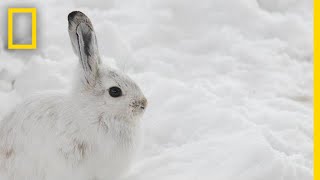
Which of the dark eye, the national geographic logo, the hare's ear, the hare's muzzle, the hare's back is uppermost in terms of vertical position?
the hare's muzzle

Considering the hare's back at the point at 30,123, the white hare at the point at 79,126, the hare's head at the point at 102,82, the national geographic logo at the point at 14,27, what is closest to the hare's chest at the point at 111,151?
the white hare at the point at 79,126

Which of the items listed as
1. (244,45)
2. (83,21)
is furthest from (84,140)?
(244,45)

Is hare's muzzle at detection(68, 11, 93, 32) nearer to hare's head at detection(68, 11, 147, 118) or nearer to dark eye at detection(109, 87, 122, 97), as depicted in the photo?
hare's head at detection(68, 11, 147, 118)

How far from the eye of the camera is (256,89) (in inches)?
178

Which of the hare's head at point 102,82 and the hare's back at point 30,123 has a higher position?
the hare's head at point 102,82

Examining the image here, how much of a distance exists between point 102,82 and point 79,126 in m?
0.26

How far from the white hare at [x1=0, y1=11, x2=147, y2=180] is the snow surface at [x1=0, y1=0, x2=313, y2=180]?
1.08 feet

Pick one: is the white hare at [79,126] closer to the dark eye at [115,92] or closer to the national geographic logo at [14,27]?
the dark eye at [115,92]

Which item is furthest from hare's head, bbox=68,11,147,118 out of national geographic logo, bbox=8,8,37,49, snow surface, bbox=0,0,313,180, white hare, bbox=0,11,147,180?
national geographic logo, bbox=8,8,37,49

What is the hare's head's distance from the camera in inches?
122

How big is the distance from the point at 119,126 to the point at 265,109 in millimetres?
1387

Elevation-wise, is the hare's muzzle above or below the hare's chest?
above

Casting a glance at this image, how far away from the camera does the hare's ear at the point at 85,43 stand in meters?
3.08

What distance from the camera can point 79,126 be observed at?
312 centimetres
